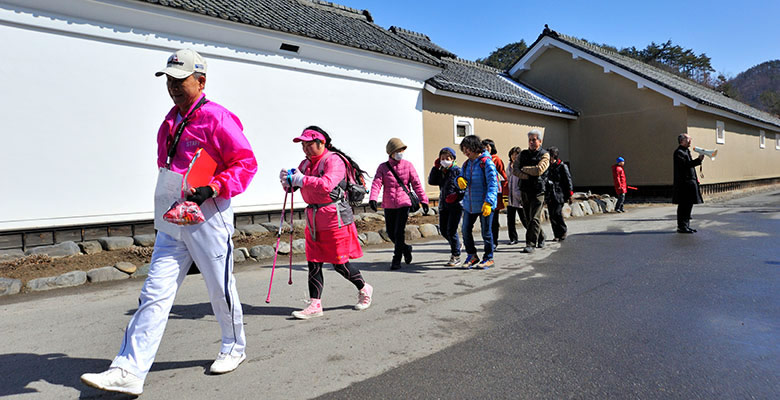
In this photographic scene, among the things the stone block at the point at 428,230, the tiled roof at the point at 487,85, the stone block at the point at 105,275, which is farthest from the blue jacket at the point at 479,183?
the tiled roof at the point at 487,85

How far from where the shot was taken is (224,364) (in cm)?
327

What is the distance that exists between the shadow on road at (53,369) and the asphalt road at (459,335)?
0.05 feet

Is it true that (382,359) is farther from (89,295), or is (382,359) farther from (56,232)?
(56,232)

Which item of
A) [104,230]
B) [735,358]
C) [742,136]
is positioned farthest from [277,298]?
[742,136]

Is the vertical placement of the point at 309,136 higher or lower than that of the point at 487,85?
lower

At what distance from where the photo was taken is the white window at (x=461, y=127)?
15.2 metres

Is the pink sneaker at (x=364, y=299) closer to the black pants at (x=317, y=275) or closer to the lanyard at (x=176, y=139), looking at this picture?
the black pants at (x=317, y=275)

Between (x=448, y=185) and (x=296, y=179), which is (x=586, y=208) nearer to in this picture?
(x=448, y=185)

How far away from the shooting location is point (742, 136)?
75.9 ft

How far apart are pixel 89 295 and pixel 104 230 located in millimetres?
2986

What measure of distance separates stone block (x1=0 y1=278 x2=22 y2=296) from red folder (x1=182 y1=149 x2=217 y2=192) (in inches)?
179

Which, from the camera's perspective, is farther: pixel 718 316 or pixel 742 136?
pixel 742 136

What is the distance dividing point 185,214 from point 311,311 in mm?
2005

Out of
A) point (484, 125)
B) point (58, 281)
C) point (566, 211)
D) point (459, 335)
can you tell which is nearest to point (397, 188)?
point (459, 335)
